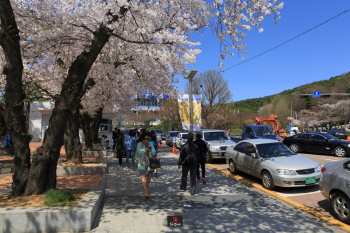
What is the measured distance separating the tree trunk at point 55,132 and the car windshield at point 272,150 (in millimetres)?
6223

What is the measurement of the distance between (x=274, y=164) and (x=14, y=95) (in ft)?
Result: 23.0

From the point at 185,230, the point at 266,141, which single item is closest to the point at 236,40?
the point at 266,141

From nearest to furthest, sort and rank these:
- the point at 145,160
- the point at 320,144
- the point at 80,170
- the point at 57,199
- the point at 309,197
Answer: the point at 57,199 → the point at 145,160 → the point at 309,197 → the point at 80,170 → the point at 320,144

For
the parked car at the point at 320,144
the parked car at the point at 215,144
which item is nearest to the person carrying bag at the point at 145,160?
the parked car at the point at 215,144

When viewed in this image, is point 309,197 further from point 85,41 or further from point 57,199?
point 85,41

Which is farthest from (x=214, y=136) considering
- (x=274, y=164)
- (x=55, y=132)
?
(x=55, y=132)

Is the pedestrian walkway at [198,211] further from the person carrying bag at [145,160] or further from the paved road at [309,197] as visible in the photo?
the paved road at [309,197]

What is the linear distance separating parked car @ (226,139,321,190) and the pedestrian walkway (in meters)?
0.78

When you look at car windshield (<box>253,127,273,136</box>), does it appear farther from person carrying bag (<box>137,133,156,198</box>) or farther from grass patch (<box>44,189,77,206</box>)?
grass patch (<box>44,189,77,206</box>)

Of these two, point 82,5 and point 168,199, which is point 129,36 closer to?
point 82,5

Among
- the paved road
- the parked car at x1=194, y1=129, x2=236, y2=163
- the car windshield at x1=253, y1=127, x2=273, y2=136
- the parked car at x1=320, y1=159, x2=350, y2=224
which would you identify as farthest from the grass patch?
the car windshield at x1=253, y1=127, x2=273, y2=136

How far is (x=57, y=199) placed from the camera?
5.08 meters

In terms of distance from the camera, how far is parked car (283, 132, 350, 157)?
1598 centimetres

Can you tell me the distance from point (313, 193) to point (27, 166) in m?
7.43
